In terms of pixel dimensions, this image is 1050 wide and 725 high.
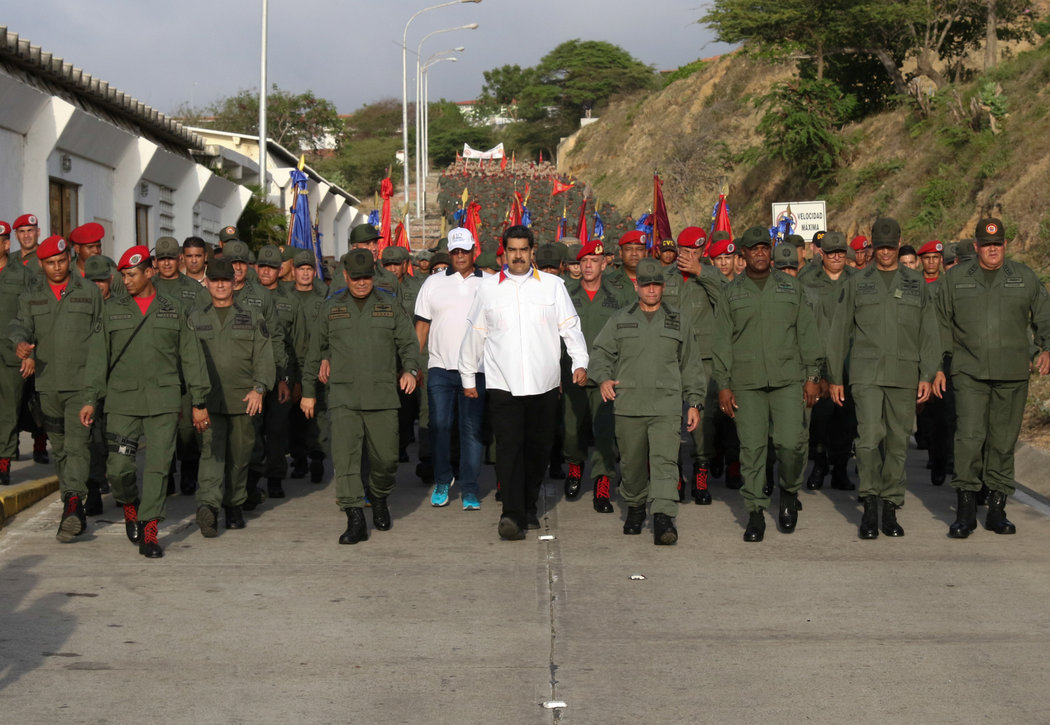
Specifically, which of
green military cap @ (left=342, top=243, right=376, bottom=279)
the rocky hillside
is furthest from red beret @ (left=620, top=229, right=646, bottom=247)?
the rocky hillside

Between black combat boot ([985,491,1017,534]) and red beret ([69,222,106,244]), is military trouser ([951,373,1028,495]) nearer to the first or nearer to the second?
black combat boot ([985,491,1017,534])

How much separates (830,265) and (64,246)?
6.30m

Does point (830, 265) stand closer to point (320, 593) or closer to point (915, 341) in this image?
point (915, 341)

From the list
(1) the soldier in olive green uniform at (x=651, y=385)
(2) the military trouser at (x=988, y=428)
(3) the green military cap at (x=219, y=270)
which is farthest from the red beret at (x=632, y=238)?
(3) the green military cap at (x=219, y=270)

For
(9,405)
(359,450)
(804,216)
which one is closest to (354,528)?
(359,450)

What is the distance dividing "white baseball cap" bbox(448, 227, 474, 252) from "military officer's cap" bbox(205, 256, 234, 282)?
180 centimetres

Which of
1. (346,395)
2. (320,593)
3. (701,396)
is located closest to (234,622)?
(320,593)

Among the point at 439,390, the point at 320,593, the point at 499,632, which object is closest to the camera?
the point at 499,632

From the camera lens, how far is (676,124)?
81.1m

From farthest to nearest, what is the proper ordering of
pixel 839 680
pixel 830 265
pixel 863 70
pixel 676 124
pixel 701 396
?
pixel 676 124 < pixel 863 70 < pixel 830 265 < pixel 701 396 < pixel 839 680

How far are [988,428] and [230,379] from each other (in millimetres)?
5320

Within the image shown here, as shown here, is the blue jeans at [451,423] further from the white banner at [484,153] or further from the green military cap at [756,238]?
the white banner at [484,153]

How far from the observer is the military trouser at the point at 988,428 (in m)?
9.15

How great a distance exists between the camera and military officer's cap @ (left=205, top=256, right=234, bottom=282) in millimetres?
9328
